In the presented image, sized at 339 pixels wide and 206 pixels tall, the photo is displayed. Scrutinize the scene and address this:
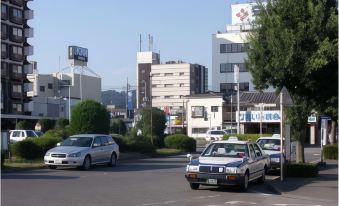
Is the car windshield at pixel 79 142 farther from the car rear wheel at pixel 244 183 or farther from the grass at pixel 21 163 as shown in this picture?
the car rear wheel at pixel 244 183

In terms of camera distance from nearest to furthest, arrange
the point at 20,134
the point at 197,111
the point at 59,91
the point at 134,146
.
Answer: the point at 134,146 < the point at 20,134 < the point at 197,111 < the point at 59,91

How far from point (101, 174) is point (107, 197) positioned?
26.1 feet

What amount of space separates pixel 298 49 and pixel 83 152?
406 inches

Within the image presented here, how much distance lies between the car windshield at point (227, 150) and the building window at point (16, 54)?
7028cm

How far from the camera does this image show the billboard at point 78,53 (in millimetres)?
102938

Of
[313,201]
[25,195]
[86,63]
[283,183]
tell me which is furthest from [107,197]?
[86,63]

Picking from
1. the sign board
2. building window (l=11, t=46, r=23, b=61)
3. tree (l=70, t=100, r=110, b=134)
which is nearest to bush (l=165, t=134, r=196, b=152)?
tree (l=70, t=100, r=110, b=134)

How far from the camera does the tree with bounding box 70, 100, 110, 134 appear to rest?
33.6 m

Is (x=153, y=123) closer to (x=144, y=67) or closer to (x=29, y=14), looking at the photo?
(x=29, y=14)

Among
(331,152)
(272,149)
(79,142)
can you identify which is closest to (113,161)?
(79,142)

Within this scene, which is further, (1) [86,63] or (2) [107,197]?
(1) [86,63]

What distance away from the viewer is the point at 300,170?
21.4 metres

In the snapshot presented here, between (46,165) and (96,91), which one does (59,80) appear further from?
(46,165)

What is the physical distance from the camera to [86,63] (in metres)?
110
